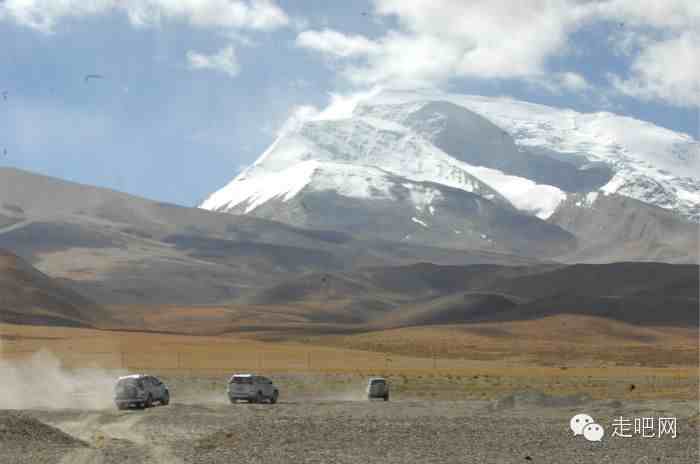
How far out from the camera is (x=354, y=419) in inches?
2371

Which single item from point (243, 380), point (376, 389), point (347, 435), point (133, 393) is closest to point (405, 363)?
point (376, 389)

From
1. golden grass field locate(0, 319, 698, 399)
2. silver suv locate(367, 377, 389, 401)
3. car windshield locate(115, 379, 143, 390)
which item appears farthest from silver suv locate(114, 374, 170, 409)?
golden grass field locate(0, 319, 698, 399)

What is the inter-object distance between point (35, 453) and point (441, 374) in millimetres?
67646

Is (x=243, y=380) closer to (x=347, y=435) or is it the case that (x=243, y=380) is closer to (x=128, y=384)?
(x=128, y=384)

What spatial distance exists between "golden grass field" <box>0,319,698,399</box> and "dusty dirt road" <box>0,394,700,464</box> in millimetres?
15363

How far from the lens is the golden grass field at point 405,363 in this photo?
9088 centimetres

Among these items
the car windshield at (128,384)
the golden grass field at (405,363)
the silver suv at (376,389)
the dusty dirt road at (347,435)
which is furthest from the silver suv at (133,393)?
the golden grass field at (405,363)

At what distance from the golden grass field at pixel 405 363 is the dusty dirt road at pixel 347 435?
15.4m

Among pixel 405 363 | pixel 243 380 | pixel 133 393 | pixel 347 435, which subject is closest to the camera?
pixel 347 435

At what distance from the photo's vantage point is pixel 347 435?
52125 mm

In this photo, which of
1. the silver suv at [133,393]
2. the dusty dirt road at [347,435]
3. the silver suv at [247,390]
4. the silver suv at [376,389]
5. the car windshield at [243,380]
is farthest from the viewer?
the silver suv at [376,389]

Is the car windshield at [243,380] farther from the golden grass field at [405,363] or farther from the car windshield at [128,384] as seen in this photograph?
the golden grass field at [405,363]

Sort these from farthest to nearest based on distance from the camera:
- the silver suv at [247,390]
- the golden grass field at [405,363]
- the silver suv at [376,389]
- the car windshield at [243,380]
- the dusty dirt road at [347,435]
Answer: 1. the golden grass field at [405,363]
2. the silver suv at [376,389]
3. the car windshield at [243,380]
4. the silver suv at [247,390]
5. the dusty dirt road at [347,435]

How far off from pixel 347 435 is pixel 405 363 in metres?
88.1
